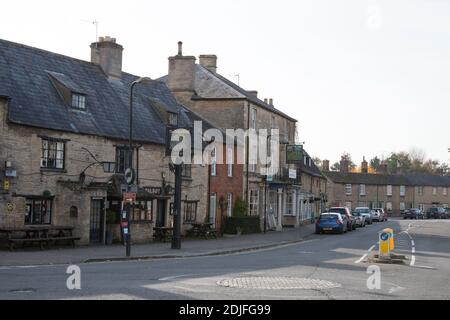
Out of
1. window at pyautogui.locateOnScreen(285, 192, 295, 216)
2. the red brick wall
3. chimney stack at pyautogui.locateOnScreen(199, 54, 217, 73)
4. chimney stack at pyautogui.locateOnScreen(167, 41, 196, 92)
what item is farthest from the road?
window at pyautogui.locateOnScreen(285, 192, 295, 216)

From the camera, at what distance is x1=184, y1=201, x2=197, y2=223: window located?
3805 cm

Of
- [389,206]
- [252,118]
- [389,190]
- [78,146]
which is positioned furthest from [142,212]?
[389,206]

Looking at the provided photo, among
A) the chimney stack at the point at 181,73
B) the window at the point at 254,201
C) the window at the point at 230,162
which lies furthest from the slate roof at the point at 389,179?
the window at the point at 230,162

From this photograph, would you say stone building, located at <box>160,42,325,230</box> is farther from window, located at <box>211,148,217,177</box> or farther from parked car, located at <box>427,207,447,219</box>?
parked car, located at <box>427,207,447,219</box>

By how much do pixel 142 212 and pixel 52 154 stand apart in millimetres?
6131

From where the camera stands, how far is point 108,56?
36.6 metres

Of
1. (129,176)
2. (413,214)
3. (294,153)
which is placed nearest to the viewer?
(129,176)

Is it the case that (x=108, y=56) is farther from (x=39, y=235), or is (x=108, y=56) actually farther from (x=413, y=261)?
(x=413, y=261)

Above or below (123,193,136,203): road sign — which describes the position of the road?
below

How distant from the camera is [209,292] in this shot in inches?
543

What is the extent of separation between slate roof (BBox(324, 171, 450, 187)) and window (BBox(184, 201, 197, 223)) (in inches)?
2514

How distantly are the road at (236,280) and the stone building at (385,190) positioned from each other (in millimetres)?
77592

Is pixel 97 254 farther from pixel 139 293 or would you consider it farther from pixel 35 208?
pixel 139 293
